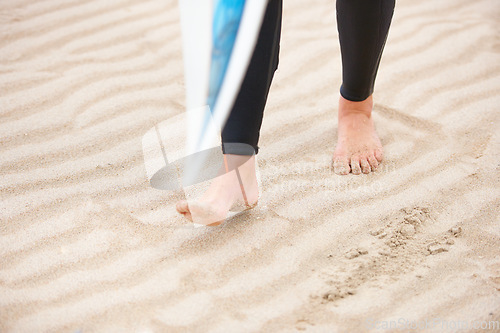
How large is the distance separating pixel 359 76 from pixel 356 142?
27 cm

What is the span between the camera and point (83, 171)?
1.82 meters

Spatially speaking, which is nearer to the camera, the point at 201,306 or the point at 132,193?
the point at 201,306

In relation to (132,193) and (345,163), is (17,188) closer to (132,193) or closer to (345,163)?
(132,193)

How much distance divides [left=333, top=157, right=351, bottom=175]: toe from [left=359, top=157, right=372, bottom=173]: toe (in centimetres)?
5

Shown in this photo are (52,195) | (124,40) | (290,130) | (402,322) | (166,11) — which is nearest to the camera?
(402,322)

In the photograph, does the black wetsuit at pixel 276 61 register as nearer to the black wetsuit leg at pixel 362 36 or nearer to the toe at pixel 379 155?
the black wetsuit leg at pixel 362 36

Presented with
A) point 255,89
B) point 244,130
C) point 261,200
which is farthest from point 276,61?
point 261,200

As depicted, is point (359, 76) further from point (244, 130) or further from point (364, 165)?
point (244, 130)

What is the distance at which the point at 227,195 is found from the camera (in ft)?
4.96

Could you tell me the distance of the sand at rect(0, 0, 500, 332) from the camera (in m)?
1.29

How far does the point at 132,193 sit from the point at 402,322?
1008 mm

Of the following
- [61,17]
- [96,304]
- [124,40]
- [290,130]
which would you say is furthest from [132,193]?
[61,17]

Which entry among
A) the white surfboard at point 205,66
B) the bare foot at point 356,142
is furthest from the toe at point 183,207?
the bare foot at point 356,142

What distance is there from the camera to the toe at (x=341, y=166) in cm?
183
